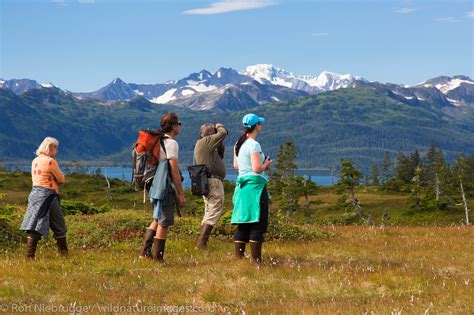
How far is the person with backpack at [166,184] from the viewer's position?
41.2 feet

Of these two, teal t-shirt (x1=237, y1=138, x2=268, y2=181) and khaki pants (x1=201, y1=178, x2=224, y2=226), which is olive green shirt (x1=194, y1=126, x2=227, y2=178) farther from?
teal t-shirt (x1=237, y1=138, x2=268, y2=181)

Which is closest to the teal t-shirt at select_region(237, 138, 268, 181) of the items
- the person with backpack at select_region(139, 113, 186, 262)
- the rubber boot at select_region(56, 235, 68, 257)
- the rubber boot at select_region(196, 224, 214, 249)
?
the person with backpack at select_region(139, 113, 186, 262)

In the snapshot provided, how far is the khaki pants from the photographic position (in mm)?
14633

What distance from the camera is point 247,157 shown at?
1244 cm

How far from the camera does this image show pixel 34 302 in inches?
355

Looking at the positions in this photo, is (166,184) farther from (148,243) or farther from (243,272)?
(243,272)

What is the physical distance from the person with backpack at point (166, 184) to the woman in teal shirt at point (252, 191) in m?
1.29

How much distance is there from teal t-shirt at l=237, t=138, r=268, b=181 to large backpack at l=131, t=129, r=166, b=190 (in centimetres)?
172

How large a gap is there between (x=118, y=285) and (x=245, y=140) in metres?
4.12

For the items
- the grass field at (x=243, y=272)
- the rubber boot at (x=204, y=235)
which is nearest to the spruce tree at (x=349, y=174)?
the grass field at (x=243, y=272)

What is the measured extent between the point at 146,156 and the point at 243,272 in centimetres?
339

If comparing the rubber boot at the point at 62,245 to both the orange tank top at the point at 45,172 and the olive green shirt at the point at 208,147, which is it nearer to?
the orange tank top at the point at 45,172

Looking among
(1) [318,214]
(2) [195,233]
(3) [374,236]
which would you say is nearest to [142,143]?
(2) [195,233]

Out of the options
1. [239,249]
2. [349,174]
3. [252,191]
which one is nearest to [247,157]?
[252,191]
